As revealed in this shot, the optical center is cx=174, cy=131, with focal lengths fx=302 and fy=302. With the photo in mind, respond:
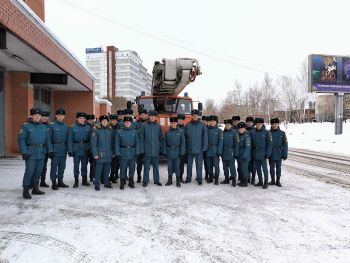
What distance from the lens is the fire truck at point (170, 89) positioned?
928 centimetres

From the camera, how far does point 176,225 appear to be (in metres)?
4.57

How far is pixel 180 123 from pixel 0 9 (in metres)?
4.85

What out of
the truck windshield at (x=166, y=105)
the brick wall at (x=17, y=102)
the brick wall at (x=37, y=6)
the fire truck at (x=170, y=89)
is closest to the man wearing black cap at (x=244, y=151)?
the fire truck at (x=170, y=89)

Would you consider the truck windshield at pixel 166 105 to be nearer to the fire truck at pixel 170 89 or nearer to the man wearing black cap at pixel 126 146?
the fire truck at pixel 170 89

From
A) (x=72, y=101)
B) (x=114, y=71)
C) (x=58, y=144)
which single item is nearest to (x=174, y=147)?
(x=58, y=144)

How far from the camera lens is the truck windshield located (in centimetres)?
1074

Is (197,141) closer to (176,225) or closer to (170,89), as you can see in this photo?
(170,89)

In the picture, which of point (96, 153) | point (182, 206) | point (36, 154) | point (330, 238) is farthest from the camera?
point (96, 153)

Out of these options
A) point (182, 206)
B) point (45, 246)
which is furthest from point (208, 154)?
point (45, 246)

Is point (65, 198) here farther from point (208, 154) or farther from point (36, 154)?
point (208, 154)

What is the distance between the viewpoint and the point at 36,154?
613 centimetres

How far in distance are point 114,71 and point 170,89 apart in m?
103

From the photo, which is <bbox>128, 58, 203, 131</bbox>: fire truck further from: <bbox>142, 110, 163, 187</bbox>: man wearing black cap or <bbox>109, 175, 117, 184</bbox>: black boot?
<bbox>109, 175, 117, 184</bbox>: black boot

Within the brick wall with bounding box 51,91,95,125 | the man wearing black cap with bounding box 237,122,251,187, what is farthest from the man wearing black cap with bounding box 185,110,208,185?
the brick wall with bounding box 51,91,95,125
